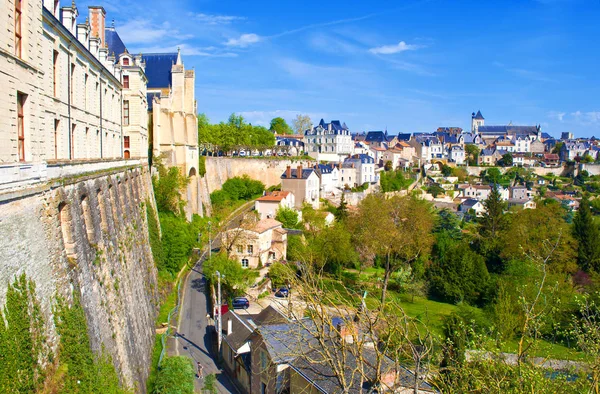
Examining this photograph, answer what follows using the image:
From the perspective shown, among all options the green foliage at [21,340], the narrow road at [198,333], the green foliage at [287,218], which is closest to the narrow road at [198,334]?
the narrow road at [198,333]

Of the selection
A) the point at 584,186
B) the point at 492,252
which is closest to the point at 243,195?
the point at 492,252

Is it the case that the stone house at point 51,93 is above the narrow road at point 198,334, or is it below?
above

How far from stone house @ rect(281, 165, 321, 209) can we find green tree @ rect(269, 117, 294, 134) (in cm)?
5419

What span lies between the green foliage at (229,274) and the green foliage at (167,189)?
440cm

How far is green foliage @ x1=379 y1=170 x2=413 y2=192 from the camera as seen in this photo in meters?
73.7

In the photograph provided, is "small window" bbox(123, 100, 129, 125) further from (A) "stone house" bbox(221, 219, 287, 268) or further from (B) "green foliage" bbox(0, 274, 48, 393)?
(B) "green foliage" bbox(0, 274, 48, 393)

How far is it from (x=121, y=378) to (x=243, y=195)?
126ft

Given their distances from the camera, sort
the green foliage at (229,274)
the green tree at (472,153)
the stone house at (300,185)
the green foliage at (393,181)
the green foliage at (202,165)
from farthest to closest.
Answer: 1. the green tree at (472,153)
2. the green foliage at (393,181)
3. the stone house at (300,185)
4. the green foliage at (202,165)
5. the green foliage at (229,274)

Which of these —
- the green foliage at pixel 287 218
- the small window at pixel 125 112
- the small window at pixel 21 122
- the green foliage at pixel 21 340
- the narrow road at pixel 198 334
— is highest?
the small window at pixel 125 112

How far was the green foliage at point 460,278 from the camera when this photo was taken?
33.2 m

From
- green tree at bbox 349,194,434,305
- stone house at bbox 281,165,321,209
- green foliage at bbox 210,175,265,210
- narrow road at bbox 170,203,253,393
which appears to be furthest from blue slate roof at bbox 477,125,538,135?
narrow road at bbox 170,203,253,393

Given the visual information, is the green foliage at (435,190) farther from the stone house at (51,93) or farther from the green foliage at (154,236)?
the stone house at (51,93)

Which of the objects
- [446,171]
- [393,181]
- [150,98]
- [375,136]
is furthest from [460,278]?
[375,136]

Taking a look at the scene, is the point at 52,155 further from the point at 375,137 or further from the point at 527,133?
the point at 527,133
